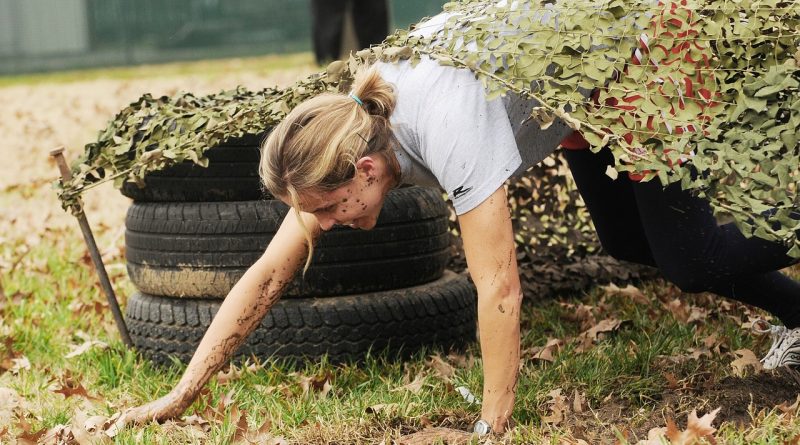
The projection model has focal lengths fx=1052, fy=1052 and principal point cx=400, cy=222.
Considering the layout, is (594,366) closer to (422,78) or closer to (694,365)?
(694,365)

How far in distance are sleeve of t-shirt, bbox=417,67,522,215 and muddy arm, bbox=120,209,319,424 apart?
25.8 inches

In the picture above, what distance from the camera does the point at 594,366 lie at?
368 cm

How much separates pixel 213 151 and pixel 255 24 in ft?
62.4

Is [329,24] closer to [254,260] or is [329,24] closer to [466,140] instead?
[254,260]

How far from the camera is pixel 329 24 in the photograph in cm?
1198

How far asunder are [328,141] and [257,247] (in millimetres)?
1187

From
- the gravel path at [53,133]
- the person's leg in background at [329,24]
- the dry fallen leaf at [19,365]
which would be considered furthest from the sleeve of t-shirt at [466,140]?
the person's leg in background at [329,24]

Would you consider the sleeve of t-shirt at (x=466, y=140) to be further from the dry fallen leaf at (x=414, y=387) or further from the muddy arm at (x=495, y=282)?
the dry fallen leaf at (x=414, y=387)

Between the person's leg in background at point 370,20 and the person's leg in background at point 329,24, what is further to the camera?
the person's leg in background at point 329,24

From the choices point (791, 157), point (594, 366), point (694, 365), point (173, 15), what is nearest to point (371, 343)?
point (594, 366)

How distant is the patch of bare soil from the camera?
121 inches

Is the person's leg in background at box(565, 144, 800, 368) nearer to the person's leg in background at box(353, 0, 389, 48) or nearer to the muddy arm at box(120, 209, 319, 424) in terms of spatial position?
the muddy arm at box(120, 209, 319, 424)

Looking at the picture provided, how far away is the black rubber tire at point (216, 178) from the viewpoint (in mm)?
3994

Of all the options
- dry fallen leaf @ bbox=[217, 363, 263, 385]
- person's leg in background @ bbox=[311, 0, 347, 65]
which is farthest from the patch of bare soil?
person's leg in background @ bbox=[311, 0, 347, 65]
